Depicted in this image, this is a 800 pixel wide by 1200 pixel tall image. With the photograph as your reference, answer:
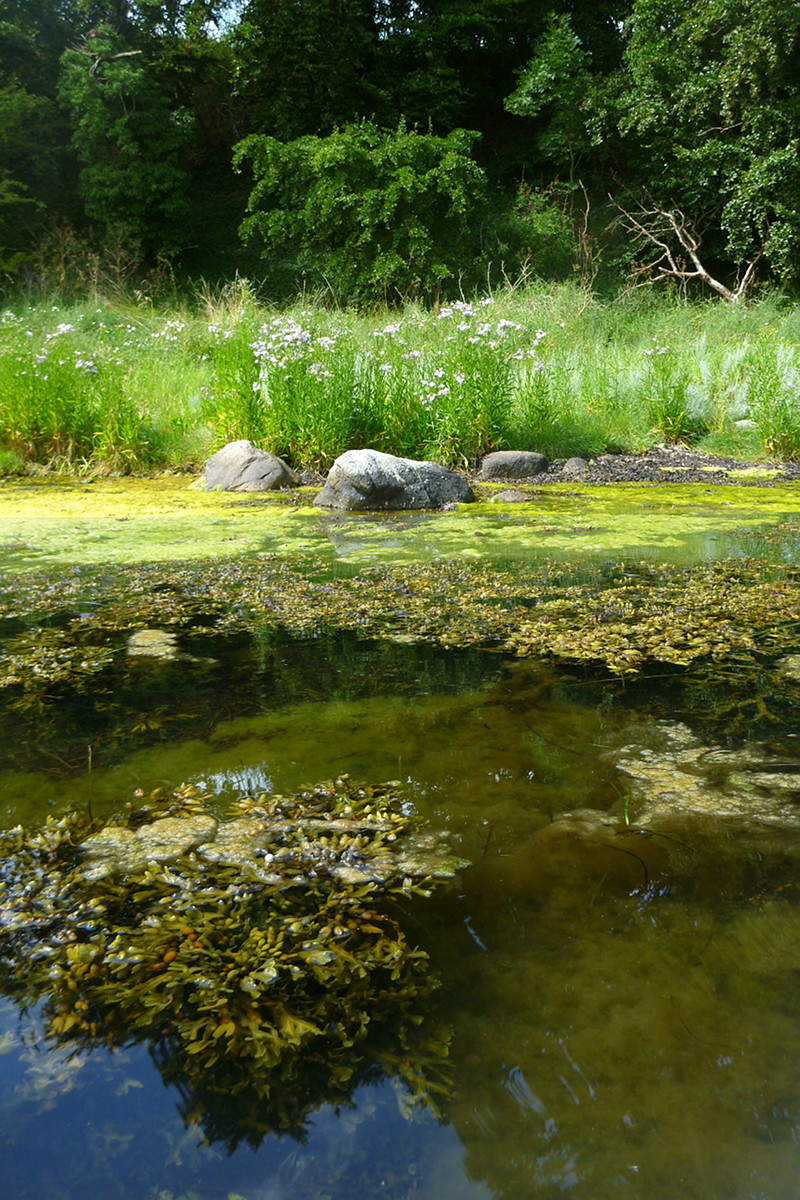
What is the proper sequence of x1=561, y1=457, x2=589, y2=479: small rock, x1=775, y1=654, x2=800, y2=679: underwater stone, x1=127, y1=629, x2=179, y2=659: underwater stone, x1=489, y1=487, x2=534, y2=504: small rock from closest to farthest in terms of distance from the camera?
x1=775, y1=654, x2=800, y2=679: underwater stone, x1=127, y1=629, x2=179, y2=659: underwater stone, x1=489, y1=487, x2=534, y2=504: small rock, x1=561, y1=457, x2=589, y2=479: small rock

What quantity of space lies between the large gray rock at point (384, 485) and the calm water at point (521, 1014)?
3.18 m

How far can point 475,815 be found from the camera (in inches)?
56.1

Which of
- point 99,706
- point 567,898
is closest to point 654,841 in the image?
point 567,898

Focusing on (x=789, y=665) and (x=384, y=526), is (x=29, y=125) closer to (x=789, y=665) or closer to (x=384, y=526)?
(x=384, y=526)

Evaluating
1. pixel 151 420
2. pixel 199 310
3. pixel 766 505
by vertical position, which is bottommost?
pixel 766 505

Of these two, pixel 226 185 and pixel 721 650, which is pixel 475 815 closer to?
pixel 721 650

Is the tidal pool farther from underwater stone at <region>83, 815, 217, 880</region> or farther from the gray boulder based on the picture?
the gray boulder

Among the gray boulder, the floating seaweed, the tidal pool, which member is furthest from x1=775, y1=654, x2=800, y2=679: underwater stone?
the gray boulder

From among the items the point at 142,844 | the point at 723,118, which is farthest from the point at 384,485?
the point at 723,118

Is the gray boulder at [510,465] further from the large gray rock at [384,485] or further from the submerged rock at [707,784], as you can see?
the submerged rock at [707,784]

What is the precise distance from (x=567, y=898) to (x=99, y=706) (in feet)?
4.06

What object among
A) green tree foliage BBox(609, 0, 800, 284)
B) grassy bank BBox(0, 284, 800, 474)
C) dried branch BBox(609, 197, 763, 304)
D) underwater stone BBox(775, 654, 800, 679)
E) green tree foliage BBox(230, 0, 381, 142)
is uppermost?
green tree foliage BBox(230, 0, 381, 142)

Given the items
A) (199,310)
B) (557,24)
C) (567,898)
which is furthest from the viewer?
(557,24)

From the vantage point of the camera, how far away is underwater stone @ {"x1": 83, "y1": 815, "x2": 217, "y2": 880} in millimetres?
→ 1308
